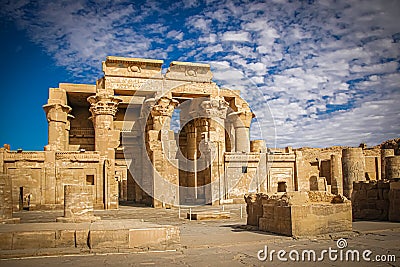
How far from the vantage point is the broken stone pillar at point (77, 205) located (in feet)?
35.4

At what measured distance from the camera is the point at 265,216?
9.59 meters

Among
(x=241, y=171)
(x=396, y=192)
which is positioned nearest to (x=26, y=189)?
(x=241, y=171)

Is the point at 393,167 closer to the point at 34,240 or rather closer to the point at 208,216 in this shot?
the point at 208,216

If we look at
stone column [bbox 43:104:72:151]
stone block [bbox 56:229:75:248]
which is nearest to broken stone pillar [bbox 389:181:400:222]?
stone block [bbox 56:229:75:248]

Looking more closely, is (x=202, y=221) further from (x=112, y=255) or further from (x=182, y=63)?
(x=182, y=63)

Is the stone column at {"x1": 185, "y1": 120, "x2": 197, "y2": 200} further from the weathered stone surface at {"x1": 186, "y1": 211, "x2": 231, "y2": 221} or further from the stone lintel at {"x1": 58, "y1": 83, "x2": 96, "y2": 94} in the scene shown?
the weathered stone surface at {"x1": 186, "y1": 211, "x2": 231, "y2": 221}

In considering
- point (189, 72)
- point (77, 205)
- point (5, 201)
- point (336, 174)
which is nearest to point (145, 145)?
point (189, 72)

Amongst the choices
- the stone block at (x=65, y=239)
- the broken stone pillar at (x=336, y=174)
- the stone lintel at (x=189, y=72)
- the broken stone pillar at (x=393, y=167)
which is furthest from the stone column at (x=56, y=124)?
the broken stone pillar at (x=393, y=167)

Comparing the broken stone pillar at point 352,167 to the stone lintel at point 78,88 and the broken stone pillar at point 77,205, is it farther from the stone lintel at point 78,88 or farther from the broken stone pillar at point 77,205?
the stone lintel at point 78,88

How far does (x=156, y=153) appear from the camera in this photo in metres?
21.3

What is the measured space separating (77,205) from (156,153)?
34.5 ft

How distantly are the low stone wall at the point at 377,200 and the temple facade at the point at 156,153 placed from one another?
4.99m

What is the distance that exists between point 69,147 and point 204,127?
10199mm

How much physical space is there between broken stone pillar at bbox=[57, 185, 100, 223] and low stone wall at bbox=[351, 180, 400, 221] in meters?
8.61
